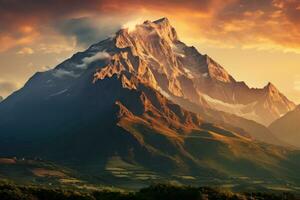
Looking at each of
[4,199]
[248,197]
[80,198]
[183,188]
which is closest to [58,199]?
[80,198]

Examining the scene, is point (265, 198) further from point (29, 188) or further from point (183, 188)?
point (29, 188)

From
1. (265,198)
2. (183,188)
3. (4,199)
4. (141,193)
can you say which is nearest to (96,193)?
(141,193)

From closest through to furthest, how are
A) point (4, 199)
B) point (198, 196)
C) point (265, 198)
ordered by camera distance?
point (4, 199) < point (198, 196) < point (265, 198)

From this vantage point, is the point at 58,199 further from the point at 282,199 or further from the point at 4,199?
the point at 282,199

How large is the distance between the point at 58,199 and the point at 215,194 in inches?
1753

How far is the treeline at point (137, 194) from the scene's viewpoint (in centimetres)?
13615

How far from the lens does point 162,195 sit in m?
154

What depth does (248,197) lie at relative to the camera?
15675 centimetres

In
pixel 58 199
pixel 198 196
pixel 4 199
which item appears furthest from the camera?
pixel 198 196

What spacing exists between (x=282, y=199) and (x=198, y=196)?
2554cm

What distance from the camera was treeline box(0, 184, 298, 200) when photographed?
136 meters

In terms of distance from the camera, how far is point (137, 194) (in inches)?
5960

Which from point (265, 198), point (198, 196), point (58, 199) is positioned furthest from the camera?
point (265, 198)

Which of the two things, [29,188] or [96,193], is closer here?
[29,188]
